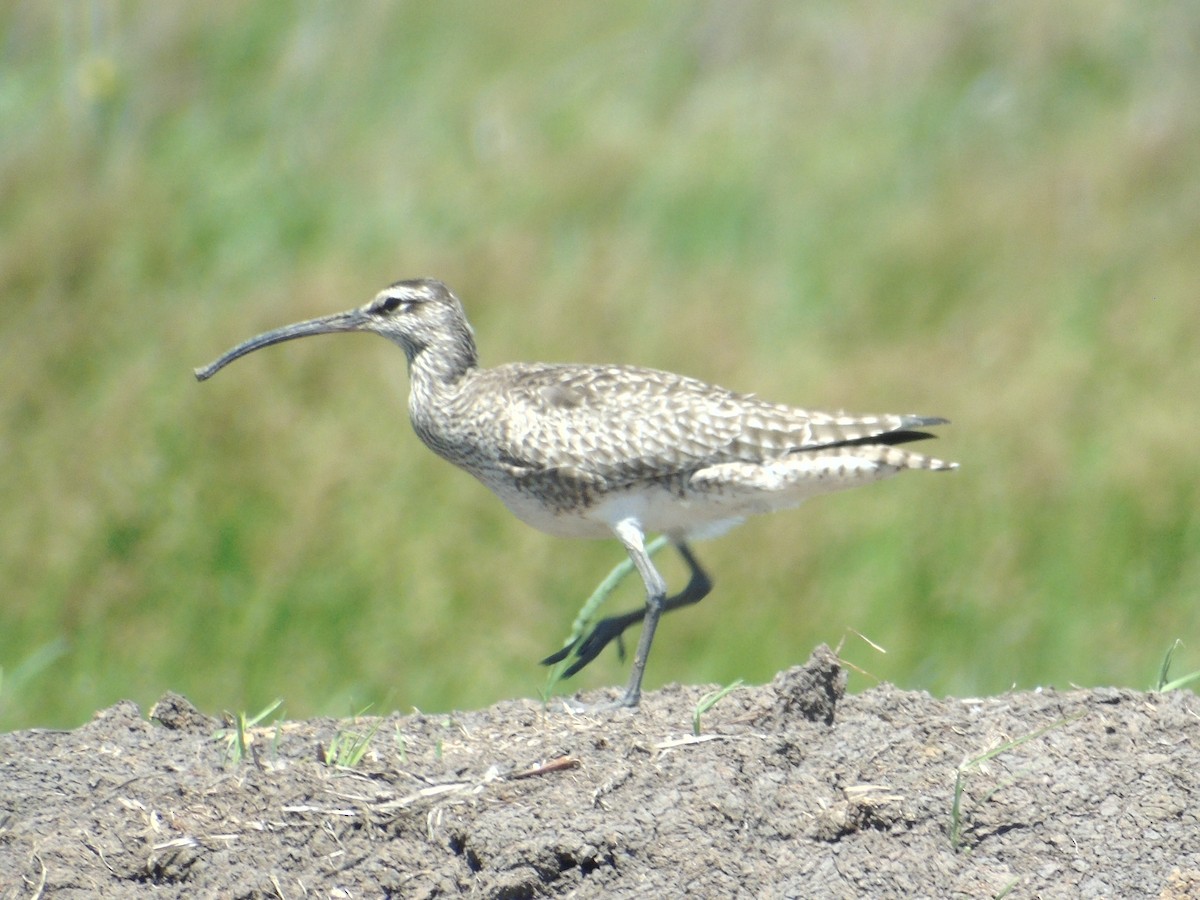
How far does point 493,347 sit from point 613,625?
3770mm

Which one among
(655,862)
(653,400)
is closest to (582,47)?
(653,400)

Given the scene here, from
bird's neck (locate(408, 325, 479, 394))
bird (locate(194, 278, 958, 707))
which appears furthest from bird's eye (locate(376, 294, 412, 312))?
bird (locate(194, 278, 958, 707))

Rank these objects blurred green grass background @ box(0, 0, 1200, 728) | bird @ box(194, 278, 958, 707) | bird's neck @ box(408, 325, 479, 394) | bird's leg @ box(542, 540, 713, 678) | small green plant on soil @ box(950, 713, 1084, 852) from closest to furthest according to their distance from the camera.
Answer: small green plant on soil @ box(950, 713, 1084, 852) < bird's leg @ box(542, 540, 713, 678) < bird @ box(194, 278, 958, 707) < bird's neck @ box(408, 325, 479, 394) < blurred green grass background @ box(0, 0, 1200, 728)

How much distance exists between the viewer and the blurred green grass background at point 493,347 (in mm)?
8039

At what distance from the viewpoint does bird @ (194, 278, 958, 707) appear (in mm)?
5625

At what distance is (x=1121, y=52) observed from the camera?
567 inches

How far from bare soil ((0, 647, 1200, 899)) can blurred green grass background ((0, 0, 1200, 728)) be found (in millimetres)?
2774

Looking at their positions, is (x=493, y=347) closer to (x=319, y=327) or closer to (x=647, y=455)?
(x=319, y=327)

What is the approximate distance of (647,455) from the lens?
5.64 meters

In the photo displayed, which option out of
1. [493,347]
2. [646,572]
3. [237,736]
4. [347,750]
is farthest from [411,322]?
[493,347]

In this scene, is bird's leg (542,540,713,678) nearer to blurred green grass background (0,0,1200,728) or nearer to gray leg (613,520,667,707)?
gray leg (613,520,667,707)

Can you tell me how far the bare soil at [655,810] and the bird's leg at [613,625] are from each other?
47.3 inches

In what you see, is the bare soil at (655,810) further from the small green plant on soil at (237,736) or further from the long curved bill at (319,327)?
the long curved bill at (319,327)

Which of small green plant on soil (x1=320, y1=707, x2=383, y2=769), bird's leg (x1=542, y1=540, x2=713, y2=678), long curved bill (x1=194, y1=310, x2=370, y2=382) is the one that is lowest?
small green plant on soil (x1=320, y1=707, x2=383, y2=769)
